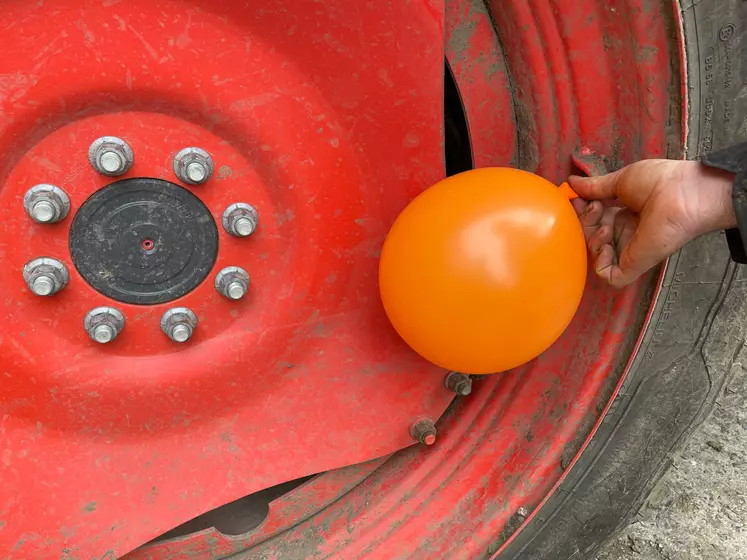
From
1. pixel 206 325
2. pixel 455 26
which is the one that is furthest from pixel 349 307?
pixel 455 26

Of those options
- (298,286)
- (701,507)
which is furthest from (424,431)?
(701,507)

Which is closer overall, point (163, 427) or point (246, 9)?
point (246, 9)

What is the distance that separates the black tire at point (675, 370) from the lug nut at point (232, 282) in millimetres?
580

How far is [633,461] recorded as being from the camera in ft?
2.85

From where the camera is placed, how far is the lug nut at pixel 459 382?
0.94 meters

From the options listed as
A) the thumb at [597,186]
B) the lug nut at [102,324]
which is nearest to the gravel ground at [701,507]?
the thumb at [597,186]

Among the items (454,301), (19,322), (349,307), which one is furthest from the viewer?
(349,307)

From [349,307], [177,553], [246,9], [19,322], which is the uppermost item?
[246,9]

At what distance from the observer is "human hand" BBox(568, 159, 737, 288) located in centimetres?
69

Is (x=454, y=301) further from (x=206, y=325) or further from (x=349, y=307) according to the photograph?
(x=206, y=325)

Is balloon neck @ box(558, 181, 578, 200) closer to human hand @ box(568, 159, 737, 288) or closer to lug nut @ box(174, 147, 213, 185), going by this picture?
human hand @ box(568, 159, 737, 288)

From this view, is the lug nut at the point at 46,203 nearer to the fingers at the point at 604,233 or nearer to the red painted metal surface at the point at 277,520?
the red painted metal surface at the point at 277,520

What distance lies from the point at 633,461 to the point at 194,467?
714 millimetres

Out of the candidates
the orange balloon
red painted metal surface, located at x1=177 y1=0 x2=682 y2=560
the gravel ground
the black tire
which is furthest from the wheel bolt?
the gravel ground
